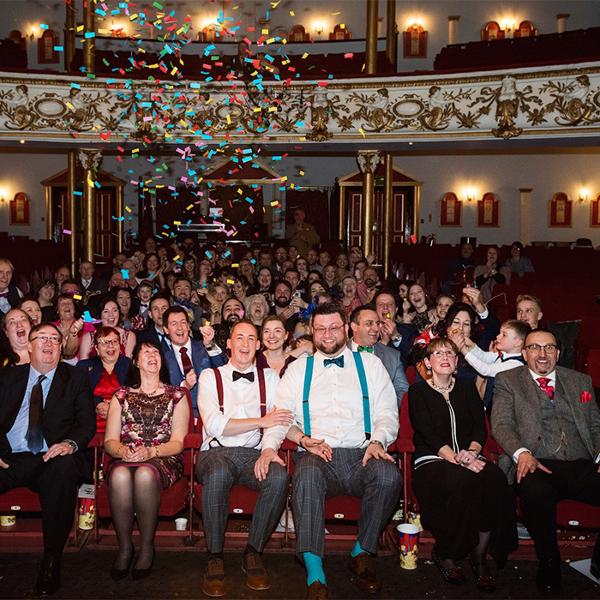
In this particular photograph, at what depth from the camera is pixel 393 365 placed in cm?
448

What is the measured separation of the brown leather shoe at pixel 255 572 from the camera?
129 inches

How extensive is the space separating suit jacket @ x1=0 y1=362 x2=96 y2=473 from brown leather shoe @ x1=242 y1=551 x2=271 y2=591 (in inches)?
36.5

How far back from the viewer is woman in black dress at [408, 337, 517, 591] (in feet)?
11.2

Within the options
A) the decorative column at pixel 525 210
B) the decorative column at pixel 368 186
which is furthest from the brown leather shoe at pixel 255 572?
the decorative column at pixel 525 210

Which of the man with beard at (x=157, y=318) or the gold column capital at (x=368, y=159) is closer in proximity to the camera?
the man with beard at (x=157, y=318)

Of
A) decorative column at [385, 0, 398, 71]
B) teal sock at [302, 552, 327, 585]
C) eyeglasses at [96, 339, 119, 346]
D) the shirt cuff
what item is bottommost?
teal sock at [302, 552, 327, 585]

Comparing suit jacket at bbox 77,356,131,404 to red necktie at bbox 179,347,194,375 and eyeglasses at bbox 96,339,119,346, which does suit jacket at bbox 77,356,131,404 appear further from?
red necktie at bbox 179,347,194,375

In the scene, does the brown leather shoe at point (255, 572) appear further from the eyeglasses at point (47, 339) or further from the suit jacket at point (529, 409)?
the eyeglasses at point (47, 339)

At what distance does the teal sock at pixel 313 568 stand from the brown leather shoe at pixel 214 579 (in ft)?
1.25

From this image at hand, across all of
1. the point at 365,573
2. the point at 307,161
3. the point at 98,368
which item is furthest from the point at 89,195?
the point at 365,573

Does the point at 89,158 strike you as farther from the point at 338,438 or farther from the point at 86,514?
the point at 338,438

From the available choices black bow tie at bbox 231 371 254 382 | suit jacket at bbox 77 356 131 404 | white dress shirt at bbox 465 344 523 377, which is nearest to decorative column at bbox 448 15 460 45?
white dress shirt at bbox 465 344 523 377

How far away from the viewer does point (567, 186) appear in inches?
612

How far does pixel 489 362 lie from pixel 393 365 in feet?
1.89
